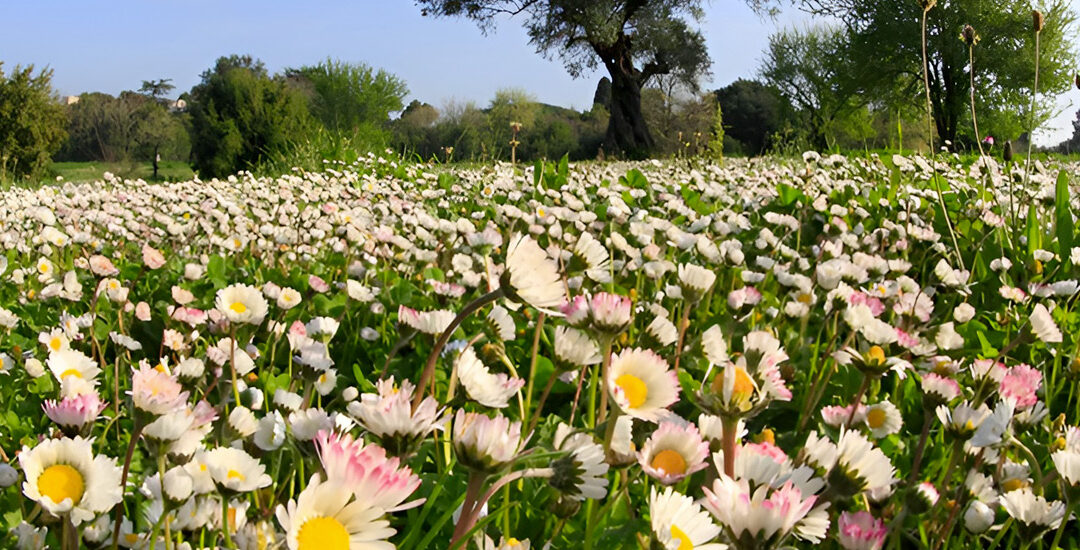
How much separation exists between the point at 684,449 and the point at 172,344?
4.23 feet

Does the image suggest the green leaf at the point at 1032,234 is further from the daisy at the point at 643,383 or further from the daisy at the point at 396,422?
the daisy at the point at 396,422

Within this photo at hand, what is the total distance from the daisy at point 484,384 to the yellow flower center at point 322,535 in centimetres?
35

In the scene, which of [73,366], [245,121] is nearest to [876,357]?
[73,366]

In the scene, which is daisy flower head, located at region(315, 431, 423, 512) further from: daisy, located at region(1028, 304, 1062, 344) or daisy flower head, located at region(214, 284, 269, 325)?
daisy, located at region(1028, 304, 1062, 344)

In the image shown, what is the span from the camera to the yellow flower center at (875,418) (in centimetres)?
121

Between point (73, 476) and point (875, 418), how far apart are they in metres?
1.06

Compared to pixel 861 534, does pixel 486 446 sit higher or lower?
higher

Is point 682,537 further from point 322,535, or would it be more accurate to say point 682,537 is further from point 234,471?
A: point 234,471

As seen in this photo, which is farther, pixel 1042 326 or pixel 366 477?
pixel 1042 326

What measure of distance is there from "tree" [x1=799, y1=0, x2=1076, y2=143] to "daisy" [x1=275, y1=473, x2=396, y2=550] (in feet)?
88.9

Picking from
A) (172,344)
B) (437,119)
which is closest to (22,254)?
(172,344)

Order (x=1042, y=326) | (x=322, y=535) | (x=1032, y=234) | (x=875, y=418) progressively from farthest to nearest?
1. (x=1032, y=234)
2. (x=1042, y=326)
3. (x=875, y=418)
4. (x=322, y=535)

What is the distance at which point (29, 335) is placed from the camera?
89.6 inches

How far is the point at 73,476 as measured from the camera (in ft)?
2.33
